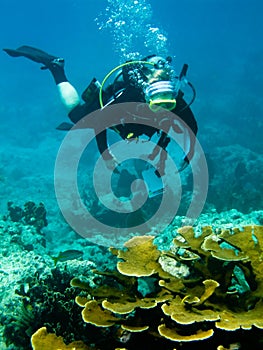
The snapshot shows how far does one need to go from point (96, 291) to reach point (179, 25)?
67592 mm

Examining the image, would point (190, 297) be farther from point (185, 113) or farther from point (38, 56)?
point (38, 56)

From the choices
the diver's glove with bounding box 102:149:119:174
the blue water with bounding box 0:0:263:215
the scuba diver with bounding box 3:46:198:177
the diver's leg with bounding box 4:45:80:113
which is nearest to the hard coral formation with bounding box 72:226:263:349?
the scuba diver with bounding box 3:46:198:177

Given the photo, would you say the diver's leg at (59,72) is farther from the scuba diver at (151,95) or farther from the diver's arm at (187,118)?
the diver's arm at (187,118)

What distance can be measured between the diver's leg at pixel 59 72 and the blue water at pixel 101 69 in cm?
560

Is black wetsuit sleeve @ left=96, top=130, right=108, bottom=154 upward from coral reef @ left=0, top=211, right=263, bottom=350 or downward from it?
upward

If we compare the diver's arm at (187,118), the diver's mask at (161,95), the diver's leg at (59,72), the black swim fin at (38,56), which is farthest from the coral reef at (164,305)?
the black swim fin at (38,56)

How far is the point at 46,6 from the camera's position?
64.8 m

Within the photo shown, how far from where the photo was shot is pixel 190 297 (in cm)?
203

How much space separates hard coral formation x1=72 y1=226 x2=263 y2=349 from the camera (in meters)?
1.89

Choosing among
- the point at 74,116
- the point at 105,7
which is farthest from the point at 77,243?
the point at 105,7

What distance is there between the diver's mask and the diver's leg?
3.64 metres

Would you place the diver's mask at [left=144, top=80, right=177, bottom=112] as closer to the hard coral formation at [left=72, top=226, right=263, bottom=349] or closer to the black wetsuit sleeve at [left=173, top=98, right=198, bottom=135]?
the black wetsuit sleeve at [left=173, top=98, right=198, bottom=135]

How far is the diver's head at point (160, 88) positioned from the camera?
4344 millimetres

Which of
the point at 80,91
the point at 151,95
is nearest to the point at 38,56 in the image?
the point at 151,95
